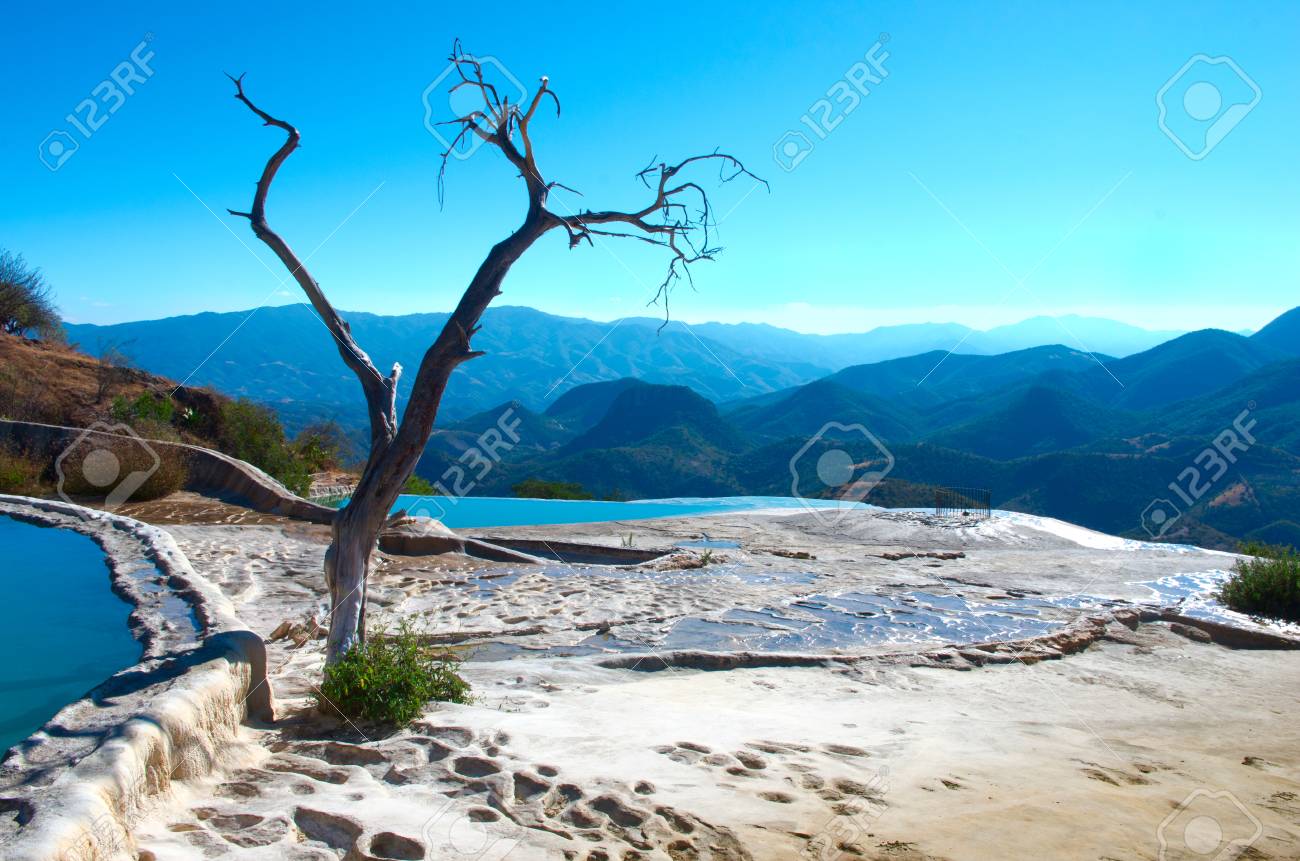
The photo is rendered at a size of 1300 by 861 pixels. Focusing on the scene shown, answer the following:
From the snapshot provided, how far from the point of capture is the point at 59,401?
14742 mm

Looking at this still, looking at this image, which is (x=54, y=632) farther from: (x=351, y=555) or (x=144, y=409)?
(x=144, y=409)

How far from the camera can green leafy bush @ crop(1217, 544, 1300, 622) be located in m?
7.14

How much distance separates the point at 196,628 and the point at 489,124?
2.69m

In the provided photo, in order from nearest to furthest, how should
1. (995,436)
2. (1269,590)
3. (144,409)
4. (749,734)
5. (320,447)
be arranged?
(749,734)
(1269,590)
(144,409)
(320,447)
(995,436)

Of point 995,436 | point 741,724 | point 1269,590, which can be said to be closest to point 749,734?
point 741,724

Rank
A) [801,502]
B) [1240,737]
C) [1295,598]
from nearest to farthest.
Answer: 1. [1240,737]
2. [1295,598]
3. [801,502]

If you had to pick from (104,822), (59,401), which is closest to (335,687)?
(104,822)

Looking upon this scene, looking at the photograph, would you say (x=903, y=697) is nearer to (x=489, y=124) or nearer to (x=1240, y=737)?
(x=1240, y=737)

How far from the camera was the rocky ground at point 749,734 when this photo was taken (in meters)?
2.42

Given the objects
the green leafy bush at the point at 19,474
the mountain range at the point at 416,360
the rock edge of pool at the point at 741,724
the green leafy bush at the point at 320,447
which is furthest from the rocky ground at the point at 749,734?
the mountain range at the point at 416,360

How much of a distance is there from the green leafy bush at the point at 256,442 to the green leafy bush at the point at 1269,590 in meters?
13.2

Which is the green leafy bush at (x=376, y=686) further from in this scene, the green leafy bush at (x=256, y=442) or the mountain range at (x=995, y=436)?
the green leafy bush at (x=256, y=442)

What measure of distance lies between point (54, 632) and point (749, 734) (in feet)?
12.0

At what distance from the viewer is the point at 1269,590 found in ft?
23.8
